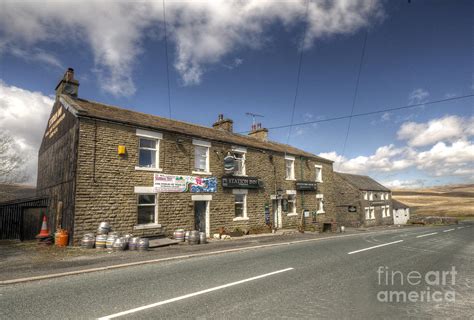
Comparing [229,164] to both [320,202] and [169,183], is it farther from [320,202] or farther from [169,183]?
[320,202]

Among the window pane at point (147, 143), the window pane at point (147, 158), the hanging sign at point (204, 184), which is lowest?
the hanging sign at point (204, 184)

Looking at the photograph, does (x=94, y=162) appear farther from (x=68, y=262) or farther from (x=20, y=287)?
(x=20, y=287)

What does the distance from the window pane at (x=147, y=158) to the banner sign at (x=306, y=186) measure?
13122mm

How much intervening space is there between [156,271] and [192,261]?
1.68m

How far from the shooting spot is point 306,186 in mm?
25219

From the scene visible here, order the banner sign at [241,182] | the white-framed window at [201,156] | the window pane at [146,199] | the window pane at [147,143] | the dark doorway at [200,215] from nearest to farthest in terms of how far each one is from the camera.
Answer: the window pane at [146,199] < the window pane at [147,143] < the dark doorway at [200,215] < the white-framed window at [201,156] < the banner sign at [241,182]

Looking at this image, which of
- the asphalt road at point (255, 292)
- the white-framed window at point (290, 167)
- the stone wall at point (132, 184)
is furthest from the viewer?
the white-framed window at point (290, 167)

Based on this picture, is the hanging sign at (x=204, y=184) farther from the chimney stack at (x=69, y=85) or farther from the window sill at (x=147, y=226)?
the chimney stack at (x=69, y=85)

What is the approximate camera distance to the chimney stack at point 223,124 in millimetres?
24719

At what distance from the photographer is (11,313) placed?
4641 millimetres

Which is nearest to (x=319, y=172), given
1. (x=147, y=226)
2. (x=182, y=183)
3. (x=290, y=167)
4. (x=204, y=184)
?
(x=290, y=167)

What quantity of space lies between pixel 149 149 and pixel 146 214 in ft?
11.3

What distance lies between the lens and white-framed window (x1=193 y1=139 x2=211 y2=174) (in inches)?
698

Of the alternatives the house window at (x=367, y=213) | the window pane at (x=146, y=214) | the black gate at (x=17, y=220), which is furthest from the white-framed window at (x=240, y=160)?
the house window at (x=367, y=213)
